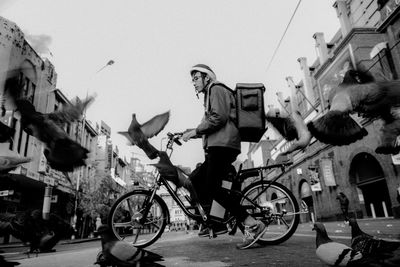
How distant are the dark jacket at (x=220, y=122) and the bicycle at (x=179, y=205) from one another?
548mm

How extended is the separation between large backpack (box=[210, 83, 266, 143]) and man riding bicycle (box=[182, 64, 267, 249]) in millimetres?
141

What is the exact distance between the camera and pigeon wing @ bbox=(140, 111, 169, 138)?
2441mm

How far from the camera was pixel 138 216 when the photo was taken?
3396 millimetres

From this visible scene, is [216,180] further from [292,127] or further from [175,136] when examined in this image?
[292,127]

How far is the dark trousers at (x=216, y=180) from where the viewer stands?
2.92 m

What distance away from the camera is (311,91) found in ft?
100

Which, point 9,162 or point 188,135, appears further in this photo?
point 188,135

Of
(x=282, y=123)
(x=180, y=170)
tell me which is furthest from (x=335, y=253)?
(x=180, y=170)

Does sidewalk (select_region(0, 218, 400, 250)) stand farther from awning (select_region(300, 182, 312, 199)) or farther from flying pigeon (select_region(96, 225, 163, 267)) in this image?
awning (select_region(300, 182, 312, 199))

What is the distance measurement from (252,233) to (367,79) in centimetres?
199

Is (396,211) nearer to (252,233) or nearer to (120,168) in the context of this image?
(252,233)

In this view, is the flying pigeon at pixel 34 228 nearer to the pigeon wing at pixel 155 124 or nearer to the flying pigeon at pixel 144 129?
the flying pigeon at pixel 144 129

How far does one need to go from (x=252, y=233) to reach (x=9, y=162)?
2322 mm

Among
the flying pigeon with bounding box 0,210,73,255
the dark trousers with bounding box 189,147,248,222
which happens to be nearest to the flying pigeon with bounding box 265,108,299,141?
the dark trousers with bounding box 189,147,248,222
